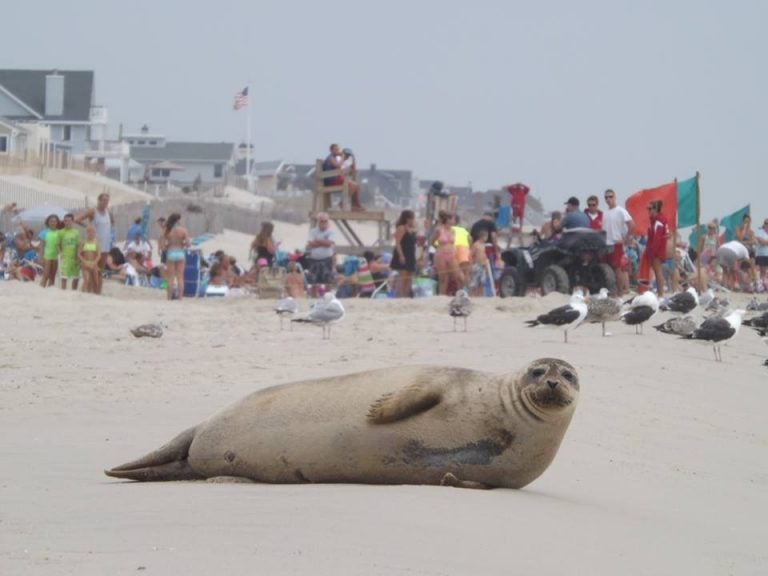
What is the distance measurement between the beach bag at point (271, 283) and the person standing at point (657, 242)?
5285 millimetres

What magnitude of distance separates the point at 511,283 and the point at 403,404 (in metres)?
16.4

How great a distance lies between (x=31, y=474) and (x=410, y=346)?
6.88m

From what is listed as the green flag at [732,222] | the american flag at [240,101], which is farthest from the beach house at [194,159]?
the green flag at [732,222]

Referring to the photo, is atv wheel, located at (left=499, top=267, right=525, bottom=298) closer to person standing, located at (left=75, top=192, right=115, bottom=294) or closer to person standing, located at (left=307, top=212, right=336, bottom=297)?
person standing, located at (left=307, top=212, right=336, bottom=297)

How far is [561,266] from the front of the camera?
73.6ft

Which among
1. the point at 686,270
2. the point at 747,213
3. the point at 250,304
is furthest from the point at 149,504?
the point at 747,213

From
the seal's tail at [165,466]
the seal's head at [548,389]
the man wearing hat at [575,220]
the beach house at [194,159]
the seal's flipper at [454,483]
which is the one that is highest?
the beach house at [194,159]

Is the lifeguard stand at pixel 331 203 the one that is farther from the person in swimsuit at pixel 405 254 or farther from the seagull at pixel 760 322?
the seagull at pixel 760 322

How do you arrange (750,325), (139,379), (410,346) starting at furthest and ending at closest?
(750,325) → (410,346) → (139,379)

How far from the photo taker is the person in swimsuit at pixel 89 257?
21.4 m

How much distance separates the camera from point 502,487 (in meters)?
6.97

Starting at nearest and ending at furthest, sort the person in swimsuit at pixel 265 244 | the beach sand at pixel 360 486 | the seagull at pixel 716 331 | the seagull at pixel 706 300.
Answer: the beach sand at pixel 360 486 → the seagull at pixel 716 331 → the seagull at pixel 706 300 → the person in swimsuit at pixel 265 244

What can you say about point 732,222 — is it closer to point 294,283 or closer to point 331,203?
point 331,203

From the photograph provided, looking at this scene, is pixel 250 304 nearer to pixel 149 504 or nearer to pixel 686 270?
pixel 686 270
